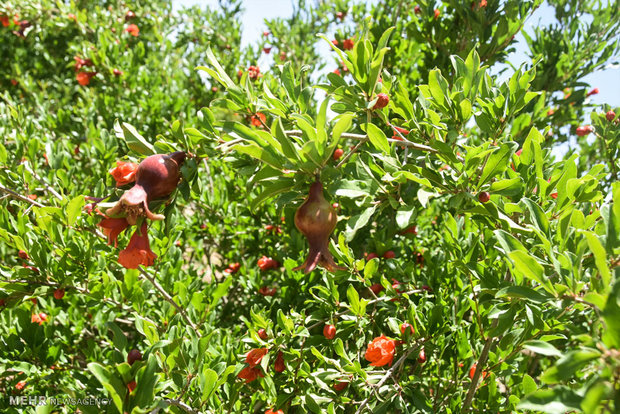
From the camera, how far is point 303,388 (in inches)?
62.4

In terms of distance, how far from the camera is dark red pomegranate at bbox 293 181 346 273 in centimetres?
102

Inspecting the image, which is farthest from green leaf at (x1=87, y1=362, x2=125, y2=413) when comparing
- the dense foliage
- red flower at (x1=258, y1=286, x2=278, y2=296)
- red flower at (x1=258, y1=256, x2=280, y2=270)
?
red flower at (x1=258, y1=256, x2=280, y2=270)

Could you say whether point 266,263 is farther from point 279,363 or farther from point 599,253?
point 599,253

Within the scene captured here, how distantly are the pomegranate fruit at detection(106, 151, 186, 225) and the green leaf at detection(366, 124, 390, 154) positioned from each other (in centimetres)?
50

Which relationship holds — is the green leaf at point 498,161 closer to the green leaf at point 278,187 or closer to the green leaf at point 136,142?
the green leaf at point 278,187

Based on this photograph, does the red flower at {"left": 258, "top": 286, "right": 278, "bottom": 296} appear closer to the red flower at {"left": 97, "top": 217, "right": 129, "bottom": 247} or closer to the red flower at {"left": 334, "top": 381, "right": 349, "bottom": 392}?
the red flower at {"left": 334, "top": 381, "right": 349, "bottom": 392}

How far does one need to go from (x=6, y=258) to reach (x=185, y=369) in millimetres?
2464

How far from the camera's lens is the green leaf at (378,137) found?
1.12 m

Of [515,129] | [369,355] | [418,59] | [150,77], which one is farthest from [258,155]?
[150,77]

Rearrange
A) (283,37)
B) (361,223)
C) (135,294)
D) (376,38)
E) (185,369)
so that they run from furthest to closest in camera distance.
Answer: (283,37)
(376,38)
(135,294)
(185,369)
(361,223)

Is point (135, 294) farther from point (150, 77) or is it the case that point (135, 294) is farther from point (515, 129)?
point (150, 77)

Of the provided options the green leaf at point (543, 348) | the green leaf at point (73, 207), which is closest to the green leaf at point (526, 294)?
the green leaf at point (543, 348)

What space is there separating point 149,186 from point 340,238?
28.1 inches

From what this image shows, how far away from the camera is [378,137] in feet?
3.73
